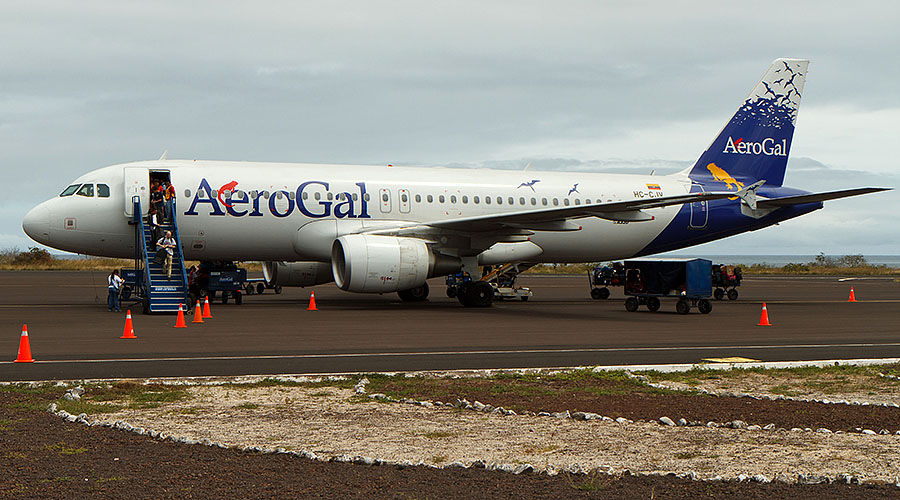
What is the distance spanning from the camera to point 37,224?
79.6 feet

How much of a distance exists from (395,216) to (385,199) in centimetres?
58

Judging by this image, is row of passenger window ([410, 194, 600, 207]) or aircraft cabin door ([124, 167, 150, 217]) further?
row of passenger window ([410, 194, 600, 207])

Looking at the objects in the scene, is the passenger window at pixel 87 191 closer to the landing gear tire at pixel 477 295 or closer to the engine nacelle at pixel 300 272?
the engine nacelle at pixel 300 272

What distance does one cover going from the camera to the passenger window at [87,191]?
24.6 metres

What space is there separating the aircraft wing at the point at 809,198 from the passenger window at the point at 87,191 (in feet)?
67.5

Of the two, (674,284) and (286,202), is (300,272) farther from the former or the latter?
(674,284)

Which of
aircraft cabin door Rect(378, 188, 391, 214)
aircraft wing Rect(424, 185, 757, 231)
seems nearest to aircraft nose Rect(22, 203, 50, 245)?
aircraft cabin door Rect(378, 188, 391, 214)

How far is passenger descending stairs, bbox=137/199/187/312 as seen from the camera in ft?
73.3

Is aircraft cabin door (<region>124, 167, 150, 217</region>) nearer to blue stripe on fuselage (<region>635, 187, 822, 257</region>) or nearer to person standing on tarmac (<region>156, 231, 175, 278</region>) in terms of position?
person standing on tarmac (<region>156, 231, 175, 278</region>)

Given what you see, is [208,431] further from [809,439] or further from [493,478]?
[809,439]

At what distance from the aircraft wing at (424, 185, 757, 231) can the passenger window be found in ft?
30.0

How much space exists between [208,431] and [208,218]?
1790cm

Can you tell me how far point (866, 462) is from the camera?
6.62 m

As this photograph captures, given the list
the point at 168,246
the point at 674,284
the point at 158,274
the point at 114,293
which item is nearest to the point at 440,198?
the point at 674,284
